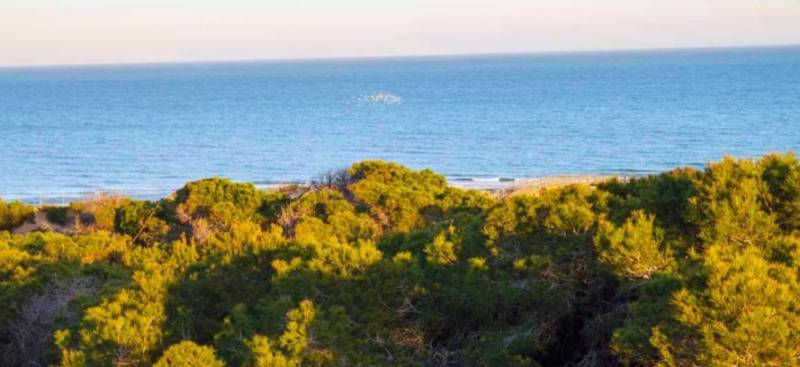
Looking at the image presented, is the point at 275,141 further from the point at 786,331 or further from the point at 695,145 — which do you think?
the point at 786,331

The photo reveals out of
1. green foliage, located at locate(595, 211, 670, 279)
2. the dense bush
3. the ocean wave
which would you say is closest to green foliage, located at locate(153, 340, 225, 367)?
the dense bush

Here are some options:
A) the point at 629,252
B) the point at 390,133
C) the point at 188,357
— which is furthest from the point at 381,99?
the point at 188,357

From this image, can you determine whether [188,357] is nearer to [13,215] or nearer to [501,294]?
[501,294]

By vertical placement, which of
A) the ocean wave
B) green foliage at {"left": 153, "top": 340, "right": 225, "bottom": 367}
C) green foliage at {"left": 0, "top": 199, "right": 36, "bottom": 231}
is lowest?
the ocean wave

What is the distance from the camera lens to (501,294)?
26.2 ft

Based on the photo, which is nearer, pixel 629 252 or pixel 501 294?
pixel 629 252

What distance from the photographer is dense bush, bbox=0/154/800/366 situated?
20.5ft

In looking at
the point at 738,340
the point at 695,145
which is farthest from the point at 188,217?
the point at 695,145

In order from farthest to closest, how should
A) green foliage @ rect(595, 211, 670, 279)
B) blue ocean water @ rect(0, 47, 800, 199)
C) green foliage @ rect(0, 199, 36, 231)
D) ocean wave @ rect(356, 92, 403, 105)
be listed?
1. ocean wave @ rect(356, 92, 403, 105)
2. blue ocean water @ rect(0, 47, 800, 199)
3. green foliage @ rect(0, 199, 36, 231)
4. green foliage @ rect(595, 211, 670, 279)

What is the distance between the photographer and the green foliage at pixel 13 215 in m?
21.2

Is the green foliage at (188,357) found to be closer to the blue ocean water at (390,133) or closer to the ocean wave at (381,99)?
the blue ocean water at (390,133)

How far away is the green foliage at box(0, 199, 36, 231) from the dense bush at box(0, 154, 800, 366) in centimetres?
1150

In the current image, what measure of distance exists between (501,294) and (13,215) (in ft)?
54.6

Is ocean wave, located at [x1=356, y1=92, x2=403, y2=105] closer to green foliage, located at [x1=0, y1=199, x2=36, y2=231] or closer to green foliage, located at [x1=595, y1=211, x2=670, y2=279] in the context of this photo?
green foliage, located at [x1=0, y1=199, x2=36, y2=231]
